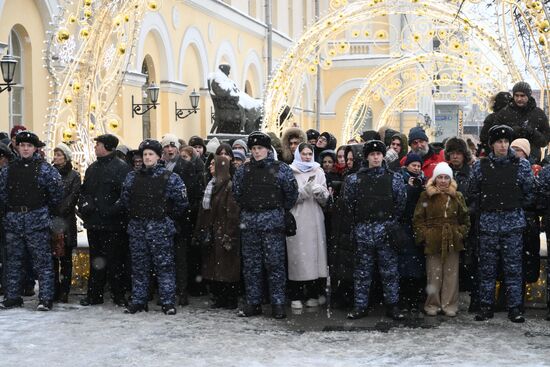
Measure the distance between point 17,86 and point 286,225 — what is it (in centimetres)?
861

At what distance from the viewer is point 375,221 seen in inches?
327

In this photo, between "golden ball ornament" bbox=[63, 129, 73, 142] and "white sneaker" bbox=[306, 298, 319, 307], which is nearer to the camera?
"white sneaker" bbox=[306, 298, 319, 307]

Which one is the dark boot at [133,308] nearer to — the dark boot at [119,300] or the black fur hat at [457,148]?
the dark boot at [119,300]

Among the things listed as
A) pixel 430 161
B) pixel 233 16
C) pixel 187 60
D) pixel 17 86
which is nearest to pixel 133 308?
pixel 430 161

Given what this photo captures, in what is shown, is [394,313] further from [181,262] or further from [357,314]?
[181,262]

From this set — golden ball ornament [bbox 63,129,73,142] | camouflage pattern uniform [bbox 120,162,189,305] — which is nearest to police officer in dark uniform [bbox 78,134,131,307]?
camouflage pattern uniform [bbox 120,162,189,305]

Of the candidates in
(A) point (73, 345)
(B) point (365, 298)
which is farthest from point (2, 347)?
(B) point (365, 298)

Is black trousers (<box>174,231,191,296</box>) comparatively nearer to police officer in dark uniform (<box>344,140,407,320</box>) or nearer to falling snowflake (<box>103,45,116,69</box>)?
police officer in dark uniform (<box>344,140,407,320</box>)

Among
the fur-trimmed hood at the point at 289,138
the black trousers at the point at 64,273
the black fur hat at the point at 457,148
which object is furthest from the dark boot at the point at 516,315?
the black trousers at the point at 64,273

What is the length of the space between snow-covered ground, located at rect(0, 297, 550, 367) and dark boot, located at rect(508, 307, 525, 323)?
0.25 feet

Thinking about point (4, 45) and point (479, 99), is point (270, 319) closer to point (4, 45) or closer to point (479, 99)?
point (4, 45)

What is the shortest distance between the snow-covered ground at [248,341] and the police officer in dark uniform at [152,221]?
290mm

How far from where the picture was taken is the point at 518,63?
1266cm

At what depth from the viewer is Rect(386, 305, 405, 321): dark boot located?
27.2ft
